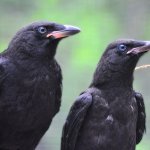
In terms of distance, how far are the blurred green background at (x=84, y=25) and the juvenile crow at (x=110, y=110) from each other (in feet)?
11.1

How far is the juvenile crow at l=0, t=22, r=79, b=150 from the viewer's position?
8039 mm

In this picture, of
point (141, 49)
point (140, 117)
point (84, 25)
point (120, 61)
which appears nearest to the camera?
point (141, 49)

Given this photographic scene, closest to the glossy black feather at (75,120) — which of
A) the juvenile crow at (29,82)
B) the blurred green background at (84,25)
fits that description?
the juvenile crow at (29,82)

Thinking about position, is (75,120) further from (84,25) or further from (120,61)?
(84,25)

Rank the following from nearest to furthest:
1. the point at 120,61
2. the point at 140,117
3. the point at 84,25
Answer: the point at 120,61 < the point at 140,117 < the point at 84,25

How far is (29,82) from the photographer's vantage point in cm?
805

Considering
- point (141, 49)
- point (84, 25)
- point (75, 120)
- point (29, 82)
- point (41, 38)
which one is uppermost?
point (41, 38)

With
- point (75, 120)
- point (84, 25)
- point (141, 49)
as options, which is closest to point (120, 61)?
point (141, 49)

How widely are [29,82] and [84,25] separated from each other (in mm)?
5204

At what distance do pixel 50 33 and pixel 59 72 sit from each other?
409 millimetres

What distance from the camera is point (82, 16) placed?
13.6m

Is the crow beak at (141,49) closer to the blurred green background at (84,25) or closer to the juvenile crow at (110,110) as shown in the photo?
the juvenile crow at (110,110)

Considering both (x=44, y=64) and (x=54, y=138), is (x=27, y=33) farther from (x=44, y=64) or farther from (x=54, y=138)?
(x=54, y=138)

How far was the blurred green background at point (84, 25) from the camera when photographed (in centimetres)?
1248
